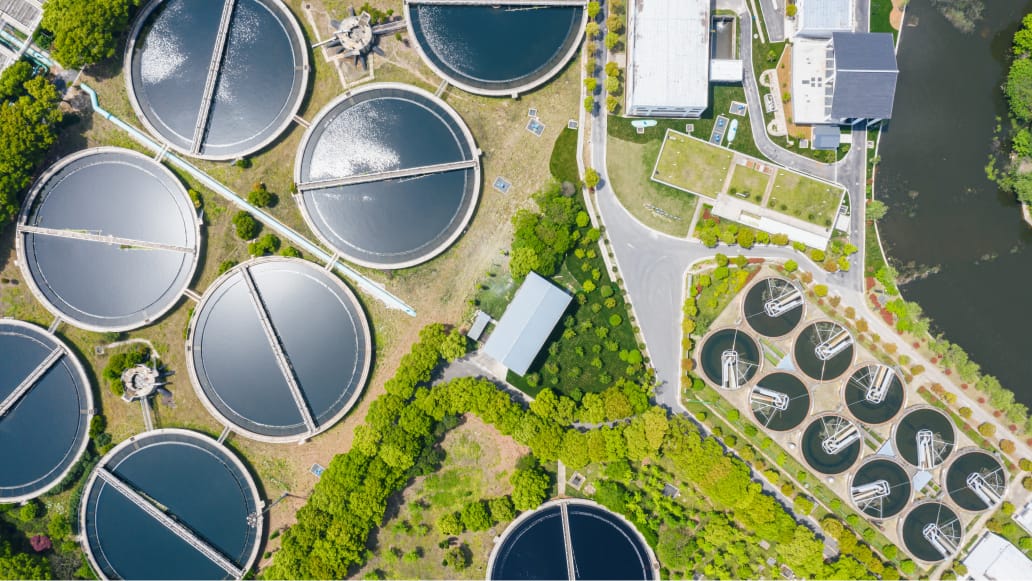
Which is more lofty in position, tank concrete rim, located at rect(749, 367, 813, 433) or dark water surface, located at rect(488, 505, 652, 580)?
tank concrete rim, located at rect(749, 367, 813, 433)

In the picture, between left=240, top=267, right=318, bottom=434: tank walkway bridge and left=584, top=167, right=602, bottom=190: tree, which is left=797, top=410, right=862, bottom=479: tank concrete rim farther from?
left=240, top=267, right=318, bottom=434: tank walkway bridge

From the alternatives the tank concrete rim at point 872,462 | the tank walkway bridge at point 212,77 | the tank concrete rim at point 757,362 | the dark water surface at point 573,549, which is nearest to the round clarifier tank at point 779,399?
the tank concrete rim at point 757,362

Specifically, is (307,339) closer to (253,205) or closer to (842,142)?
(253,205)

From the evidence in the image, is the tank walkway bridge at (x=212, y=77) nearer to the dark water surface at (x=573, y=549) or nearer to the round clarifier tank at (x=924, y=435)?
the dark water surface at (x=573, y=549)

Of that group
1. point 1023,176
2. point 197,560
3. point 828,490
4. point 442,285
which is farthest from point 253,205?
point 1023,176

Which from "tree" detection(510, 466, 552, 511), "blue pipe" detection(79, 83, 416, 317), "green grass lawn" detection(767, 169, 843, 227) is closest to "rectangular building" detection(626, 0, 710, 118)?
"green grass lawn" detection(767, 169, 843, 227)

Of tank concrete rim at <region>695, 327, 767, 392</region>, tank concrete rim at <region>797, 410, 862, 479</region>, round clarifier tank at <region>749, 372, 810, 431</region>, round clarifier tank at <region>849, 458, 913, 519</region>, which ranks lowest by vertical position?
round clarifier tank at <region>849, 458, 913, 519</region>

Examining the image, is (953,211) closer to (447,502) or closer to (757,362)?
(757,362)
